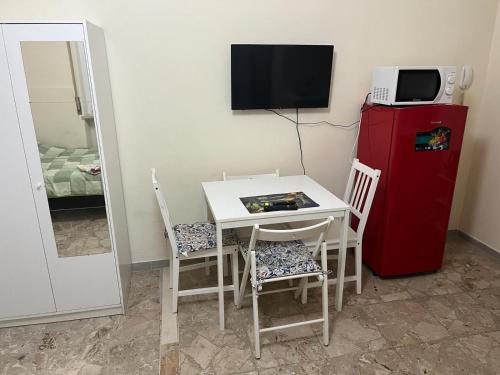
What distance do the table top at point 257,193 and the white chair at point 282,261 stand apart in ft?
0.48

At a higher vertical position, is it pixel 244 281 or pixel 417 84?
pixel 417 84

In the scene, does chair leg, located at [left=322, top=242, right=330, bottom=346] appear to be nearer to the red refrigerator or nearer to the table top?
the table top

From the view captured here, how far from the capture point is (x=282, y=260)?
1.98 m

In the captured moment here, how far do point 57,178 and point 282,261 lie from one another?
135 cm

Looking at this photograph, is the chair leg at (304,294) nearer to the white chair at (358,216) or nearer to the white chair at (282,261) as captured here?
the white chair at (358,216)

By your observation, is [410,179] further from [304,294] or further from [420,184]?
[304,294]

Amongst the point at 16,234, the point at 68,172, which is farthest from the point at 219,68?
the point at 16,234

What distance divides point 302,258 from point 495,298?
1532 millimetres

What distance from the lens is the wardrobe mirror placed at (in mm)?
1831

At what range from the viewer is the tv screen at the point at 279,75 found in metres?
2.44

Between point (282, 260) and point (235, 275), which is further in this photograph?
point (235, 275)

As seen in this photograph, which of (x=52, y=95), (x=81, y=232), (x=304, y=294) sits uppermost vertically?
(x=52, y=95)

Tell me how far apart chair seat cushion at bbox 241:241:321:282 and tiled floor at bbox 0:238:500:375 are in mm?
476

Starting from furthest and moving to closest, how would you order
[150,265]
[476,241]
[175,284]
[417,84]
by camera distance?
[476,241] → [150,265] → [417,84] → [175,284]
